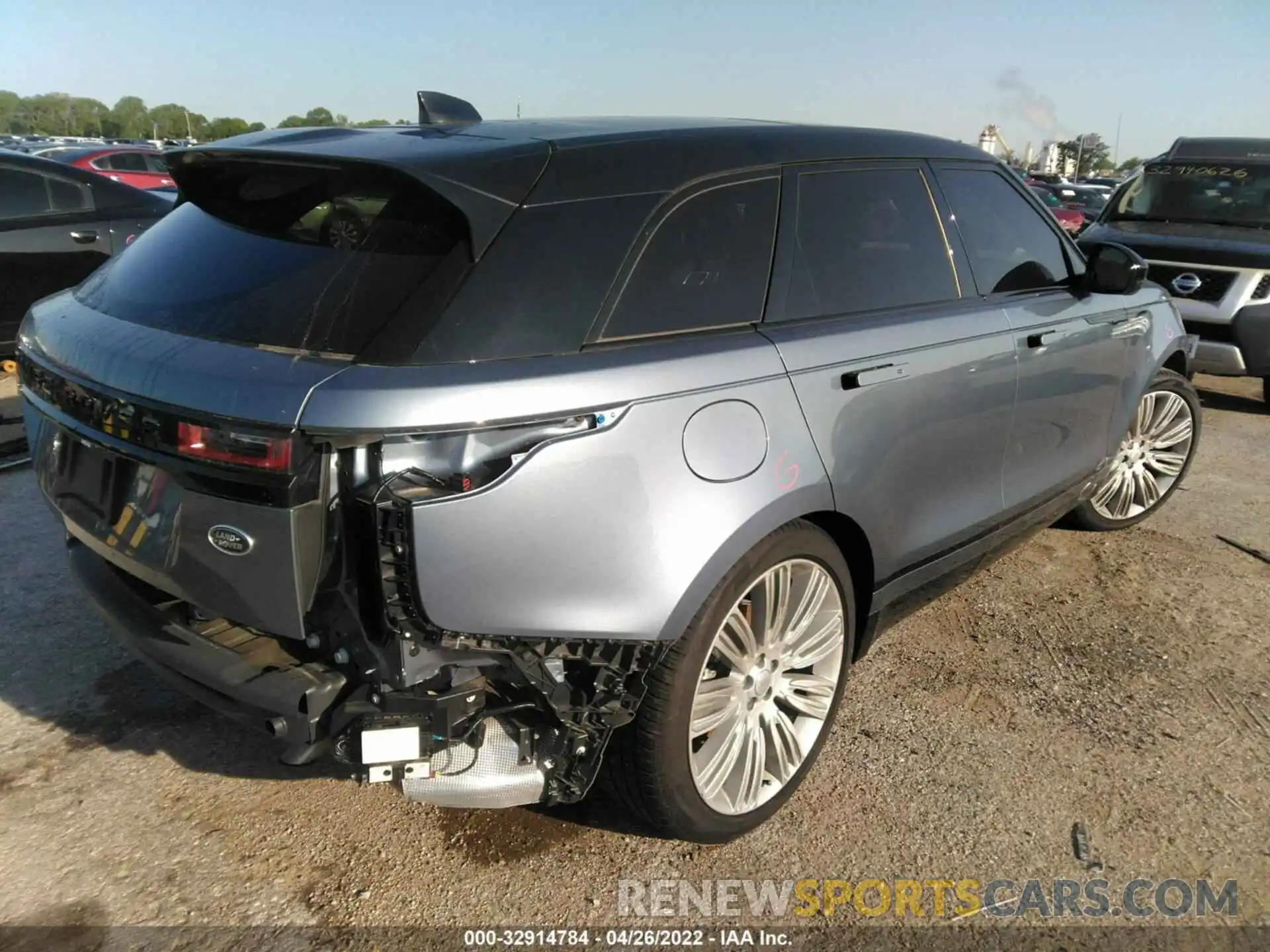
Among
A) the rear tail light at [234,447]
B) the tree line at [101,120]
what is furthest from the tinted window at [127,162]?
the tree line at [101,120]

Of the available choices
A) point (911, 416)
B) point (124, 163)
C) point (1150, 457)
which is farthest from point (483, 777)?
point (124, 163)

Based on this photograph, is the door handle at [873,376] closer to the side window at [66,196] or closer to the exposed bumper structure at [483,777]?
the exposed bumper structure at [483,777]

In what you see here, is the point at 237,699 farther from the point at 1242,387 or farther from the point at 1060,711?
the point at 1242,387

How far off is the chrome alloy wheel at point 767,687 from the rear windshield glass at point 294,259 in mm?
1091

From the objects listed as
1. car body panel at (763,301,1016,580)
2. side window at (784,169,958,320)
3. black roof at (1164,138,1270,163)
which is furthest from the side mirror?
black roof at (1164,138,1270,163)

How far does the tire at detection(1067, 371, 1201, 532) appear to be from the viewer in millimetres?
4668

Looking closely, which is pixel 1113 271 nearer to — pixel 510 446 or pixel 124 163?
pixel 510 446

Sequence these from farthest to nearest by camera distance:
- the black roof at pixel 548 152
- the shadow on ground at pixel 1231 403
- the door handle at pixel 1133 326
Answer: the shadow on ground at pixel 1231 403
the door handle at pixel 1133 326
the black roof at pixel 548 152

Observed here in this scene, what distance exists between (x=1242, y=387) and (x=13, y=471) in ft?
30.4

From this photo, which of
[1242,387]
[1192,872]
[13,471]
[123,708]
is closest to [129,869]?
[123,708]

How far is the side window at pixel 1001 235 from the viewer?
137 inches

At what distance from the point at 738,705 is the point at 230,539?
4.31 feet

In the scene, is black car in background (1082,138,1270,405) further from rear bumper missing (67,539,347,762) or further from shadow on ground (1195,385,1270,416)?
rear bumper missing (67,539,347,762)

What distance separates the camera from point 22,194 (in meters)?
6.85
